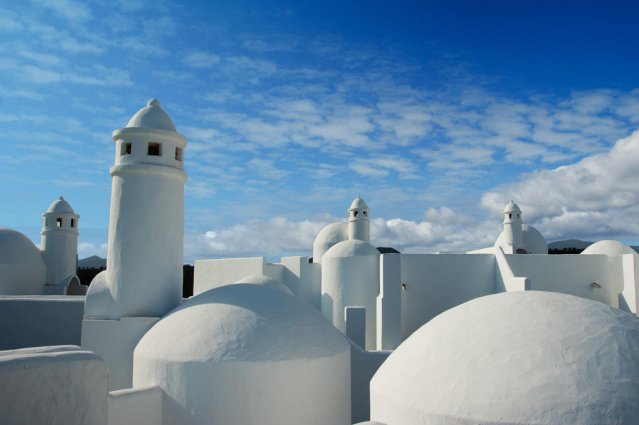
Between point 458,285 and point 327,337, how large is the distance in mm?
9635

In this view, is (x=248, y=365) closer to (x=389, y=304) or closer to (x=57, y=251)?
(x=389, y=304)

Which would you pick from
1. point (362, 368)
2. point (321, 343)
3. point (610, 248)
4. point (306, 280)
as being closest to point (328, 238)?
point (306, 280)

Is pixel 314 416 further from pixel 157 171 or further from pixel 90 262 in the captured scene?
pixel 90 262

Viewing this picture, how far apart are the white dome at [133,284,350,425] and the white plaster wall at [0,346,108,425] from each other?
3.05m

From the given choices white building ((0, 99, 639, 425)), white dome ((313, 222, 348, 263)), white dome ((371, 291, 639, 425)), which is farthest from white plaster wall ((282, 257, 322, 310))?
white dome ((371, 291, 639, 425))

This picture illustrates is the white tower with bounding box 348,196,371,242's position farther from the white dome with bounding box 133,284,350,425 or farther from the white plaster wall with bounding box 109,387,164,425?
the white plaster wall with bounding box 109,387,164,425

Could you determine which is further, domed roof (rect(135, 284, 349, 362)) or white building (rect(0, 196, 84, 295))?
white building (rect(0, 196, 84, 295))

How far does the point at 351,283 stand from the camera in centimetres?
1997

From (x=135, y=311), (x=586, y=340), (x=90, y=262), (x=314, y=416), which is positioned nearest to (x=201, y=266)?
(x=135, y=311)

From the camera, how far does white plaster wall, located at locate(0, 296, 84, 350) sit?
783 inches

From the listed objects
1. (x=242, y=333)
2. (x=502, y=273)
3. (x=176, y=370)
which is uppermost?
(x=502, y=273)

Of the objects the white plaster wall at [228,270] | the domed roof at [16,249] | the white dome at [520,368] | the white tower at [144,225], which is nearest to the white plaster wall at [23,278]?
the domed roof at [16,249]

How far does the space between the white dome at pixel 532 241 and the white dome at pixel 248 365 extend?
1966 cm

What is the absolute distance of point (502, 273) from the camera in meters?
18.1
